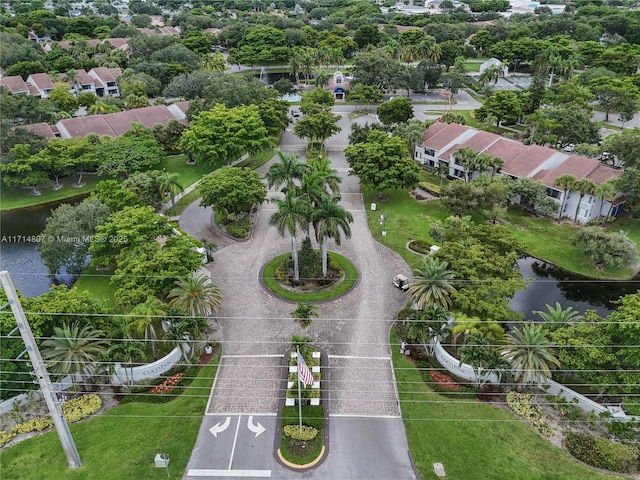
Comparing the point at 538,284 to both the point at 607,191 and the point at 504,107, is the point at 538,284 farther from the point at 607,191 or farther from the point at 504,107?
the point at 504,107

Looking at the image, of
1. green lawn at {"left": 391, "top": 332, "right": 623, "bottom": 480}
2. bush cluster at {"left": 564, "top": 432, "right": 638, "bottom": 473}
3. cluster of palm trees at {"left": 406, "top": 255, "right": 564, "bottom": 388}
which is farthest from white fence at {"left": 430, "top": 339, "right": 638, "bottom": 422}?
green lawn at {"left": 391, "top": 332, "right": 623, "bottom": 480}

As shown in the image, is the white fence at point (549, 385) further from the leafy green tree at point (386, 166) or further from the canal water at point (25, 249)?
the canal water at point (25, 249)

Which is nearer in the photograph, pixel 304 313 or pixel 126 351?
pixel 126 351

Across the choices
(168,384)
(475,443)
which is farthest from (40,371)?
(475,443)

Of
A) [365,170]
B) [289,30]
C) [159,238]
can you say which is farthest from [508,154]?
[289,30]

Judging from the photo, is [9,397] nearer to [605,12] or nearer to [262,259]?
[262,259]

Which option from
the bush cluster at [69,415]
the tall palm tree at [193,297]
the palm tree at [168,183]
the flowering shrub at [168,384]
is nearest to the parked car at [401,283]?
the tall palm tree at [193,297]
